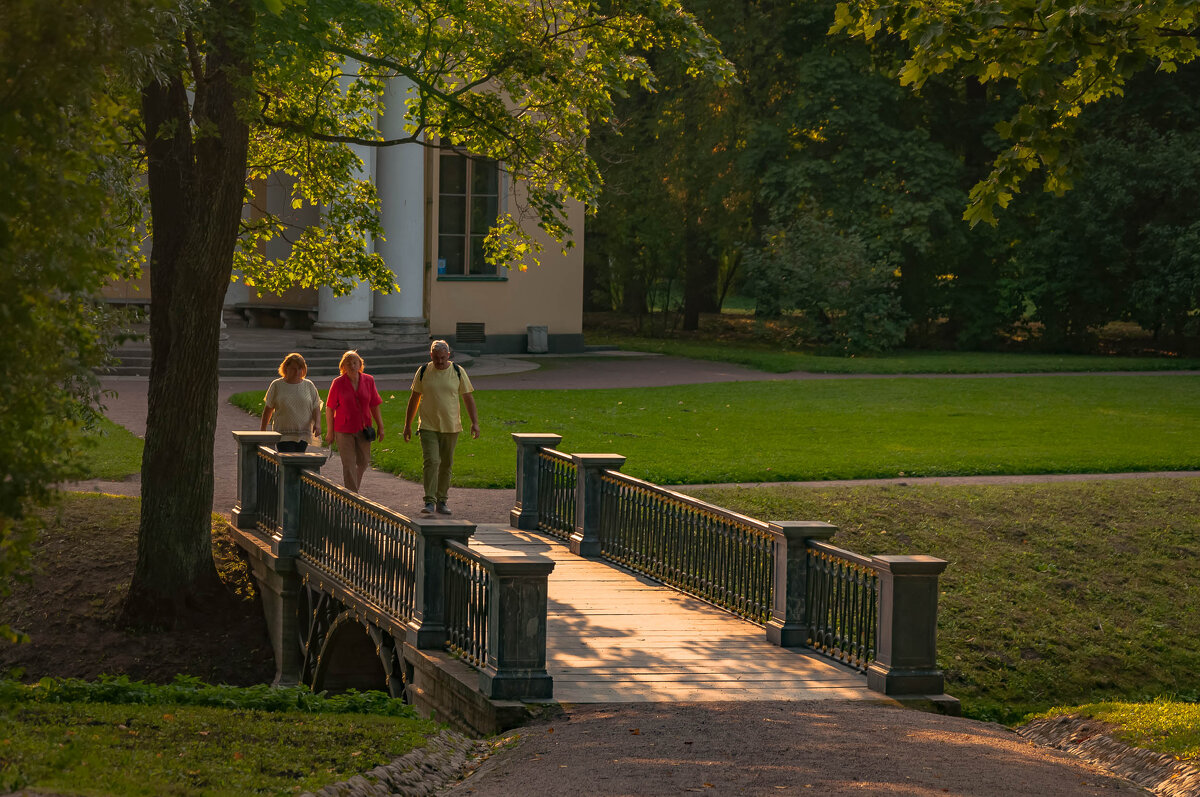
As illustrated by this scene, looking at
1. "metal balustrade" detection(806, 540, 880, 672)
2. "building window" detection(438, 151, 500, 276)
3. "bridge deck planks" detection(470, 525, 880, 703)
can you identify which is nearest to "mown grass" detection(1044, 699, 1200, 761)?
"metal balustrade" detection(806, 540, 880, 672)

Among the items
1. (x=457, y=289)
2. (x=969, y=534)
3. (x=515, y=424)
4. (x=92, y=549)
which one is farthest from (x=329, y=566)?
(x=457, y=289)

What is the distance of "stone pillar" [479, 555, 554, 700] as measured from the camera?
30.1 feet

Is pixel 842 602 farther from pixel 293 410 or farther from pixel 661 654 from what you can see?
pixel 293 410

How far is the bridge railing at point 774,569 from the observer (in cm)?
976

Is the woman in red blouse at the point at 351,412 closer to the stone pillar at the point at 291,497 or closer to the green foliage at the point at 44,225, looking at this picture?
the stone pillar at the point at 291,497

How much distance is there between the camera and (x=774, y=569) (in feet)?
36.8

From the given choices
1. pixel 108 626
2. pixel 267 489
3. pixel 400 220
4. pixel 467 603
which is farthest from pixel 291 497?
pixel 400 220

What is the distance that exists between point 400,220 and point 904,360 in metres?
14.6

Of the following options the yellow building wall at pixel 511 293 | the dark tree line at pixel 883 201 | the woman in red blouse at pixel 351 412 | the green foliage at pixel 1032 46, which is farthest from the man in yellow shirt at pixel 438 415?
the dark tree line at pixel 883 201

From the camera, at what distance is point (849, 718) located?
29.0 ft

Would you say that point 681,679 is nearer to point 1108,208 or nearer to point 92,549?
point 92,549

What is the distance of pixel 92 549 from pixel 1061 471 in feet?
42.9

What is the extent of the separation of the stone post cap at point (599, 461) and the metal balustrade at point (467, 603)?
3.75 metres

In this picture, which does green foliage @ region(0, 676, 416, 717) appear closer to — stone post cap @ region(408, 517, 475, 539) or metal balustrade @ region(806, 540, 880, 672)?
stone post cap @ region(408, 517, 475, 539)
